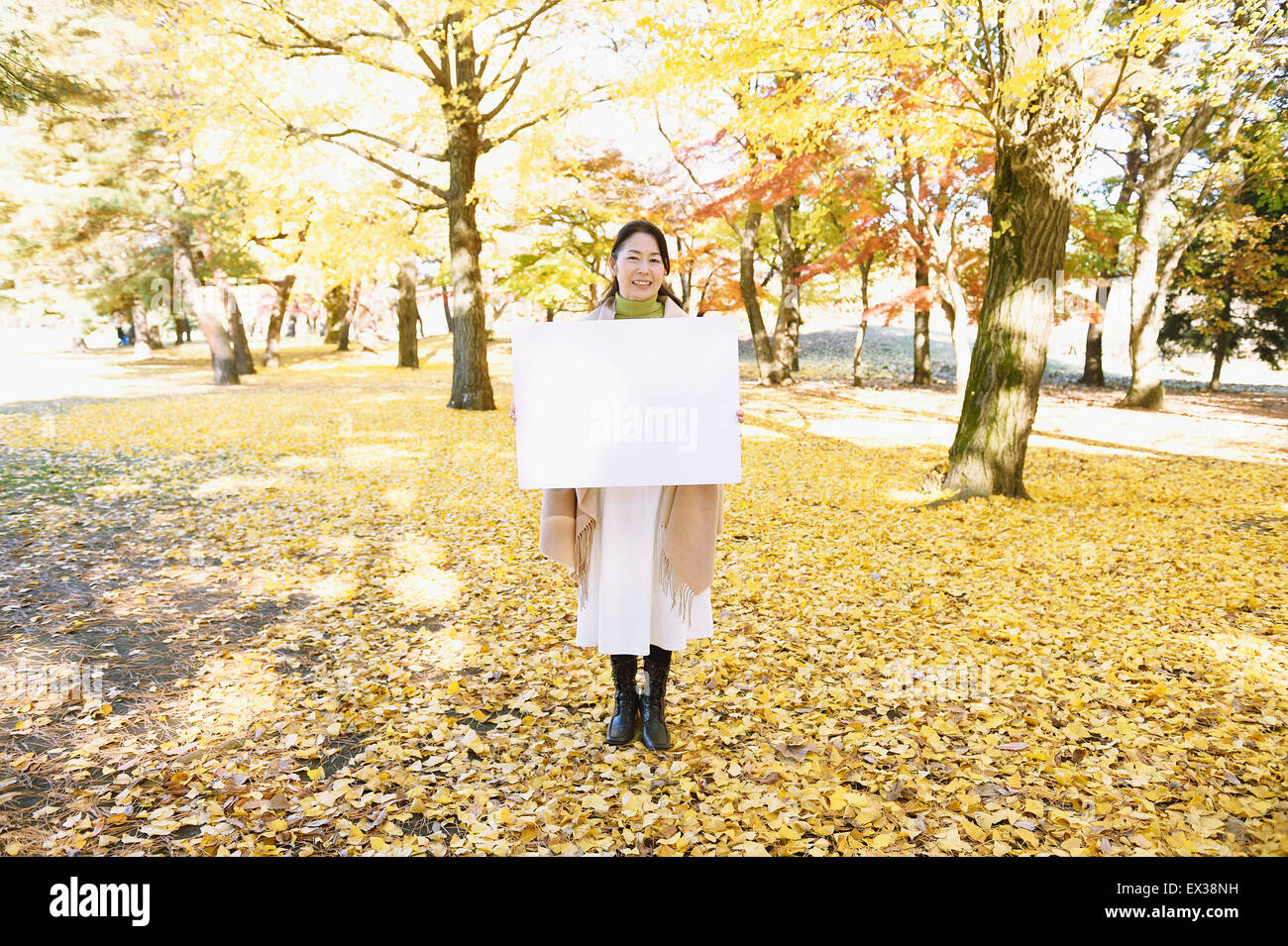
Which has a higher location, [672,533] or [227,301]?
[227,301]

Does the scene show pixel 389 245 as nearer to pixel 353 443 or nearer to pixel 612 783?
pixel 353 443

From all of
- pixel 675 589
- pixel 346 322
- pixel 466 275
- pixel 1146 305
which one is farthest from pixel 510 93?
pixel 346 322

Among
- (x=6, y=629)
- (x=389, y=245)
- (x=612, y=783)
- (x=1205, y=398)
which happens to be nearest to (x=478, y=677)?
(x=612, y=783)

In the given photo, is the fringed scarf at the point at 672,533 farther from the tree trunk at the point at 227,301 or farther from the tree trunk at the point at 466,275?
the tree trunk at the point at 227,301

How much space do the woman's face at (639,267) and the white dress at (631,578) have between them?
2.74 feet

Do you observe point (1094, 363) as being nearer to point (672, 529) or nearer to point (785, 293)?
point (785, 293)

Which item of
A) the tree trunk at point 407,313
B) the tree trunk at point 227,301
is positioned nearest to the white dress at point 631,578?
the tree trunk at point 227,301

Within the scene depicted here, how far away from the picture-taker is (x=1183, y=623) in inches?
178

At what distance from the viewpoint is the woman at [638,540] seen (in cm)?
294

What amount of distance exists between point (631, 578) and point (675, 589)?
200 millimetres

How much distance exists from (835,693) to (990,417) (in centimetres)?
486

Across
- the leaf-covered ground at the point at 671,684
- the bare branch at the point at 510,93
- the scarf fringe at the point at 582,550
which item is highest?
the bare branch at the point at 510,93

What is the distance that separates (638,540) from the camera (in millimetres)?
3012

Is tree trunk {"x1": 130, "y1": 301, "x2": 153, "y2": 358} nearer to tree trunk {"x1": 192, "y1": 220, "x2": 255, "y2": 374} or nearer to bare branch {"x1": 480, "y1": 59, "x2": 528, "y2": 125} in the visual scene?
tree trunk {"x1": 192, "y1": 220, "x2": 255, "y2": 374}
